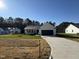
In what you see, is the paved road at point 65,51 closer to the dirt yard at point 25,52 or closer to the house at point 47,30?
the dirt yard at point 25,52

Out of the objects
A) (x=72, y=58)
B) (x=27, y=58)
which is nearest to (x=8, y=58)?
(x=27, y=58)

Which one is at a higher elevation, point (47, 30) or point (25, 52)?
point (47, 30)

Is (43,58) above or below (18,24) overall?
below

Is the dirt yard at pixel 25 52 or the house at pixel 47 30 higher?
the house at pixel 47 30

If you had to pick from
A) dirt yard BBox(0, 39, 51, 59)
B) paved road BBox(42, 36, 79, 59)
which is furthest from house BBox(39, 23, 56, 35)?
dirt yard BBox(0, 39, 51, 59)

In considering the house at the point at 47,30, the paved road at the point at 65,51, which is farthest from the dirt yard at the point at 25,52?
the house at the point at 47,30

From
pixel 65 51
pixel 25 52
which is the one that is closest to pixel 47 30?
pixel 65 51

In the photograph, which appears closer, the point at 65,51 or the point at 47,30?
the point at 65,51

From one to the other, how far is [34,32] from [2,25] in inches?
771

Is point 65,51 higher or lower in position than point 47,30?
→ lower

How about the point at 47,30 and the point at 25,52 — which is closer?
the point at 25,52

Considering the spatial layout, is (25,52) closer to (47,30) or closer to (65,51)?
(65,51)

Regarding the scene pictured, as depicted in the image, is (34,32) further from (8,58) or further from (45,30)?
(8,58)

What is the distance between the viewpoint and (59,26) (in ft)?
295
